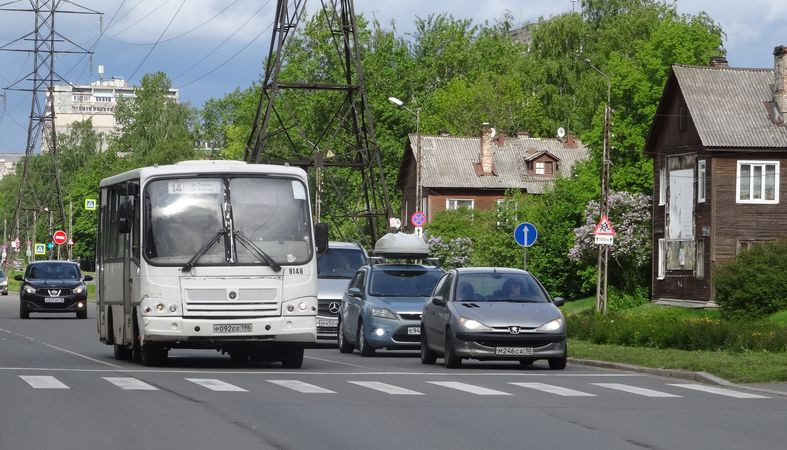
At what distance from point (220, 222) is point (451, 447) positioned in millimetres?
10523

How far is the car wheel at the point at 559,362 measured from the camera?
2333cm

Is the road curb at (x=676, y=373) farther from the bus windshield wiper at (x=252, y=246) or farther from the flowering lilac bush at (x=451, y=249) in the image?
the flowering lilac bush at (x=451, y=249)

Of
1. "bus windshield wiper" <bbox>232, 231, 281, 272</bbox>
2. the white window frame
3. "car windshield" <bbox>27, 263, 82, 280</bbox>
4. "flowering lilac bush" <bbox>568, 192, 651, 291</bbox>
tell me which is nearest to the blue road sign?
"bus windshield wiper" <bbox>232, 231, 281, 272</bbox>

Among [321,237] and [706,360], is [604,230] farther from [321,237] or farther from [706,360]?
[321,237]

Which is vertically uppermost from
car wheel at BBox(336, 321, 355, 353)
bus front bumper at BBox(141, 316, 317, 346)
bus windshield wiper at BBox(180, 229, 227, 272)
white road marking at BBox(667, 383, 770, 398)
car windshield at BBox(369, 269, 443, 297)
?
bus windshield wiper at BBox(180, 229, 227, 272)

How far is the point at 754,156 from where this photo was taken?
62719mm

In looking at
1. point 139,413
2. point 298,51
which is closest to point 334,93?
point 298,51

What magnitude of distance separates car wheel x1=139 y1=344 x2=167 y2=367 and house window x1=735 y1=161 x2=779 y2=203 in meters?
43.0

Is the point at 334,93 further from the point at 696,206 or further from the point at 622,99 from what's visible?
the point at 696,206

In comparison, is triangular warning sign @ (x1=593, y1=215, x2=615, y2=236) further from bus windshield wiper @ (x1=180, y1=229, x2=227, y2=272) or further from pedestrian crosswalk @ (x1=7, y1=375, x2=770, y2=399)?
pedestrian crosswalk @ (x1=7, y1=375, x2=770, y2=399)

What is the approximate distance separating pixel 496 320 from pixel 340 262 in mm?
11745

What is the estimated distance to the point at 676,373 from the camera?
21.8 m

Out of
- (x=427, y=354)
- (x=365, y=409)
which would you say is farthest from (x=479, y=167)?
(x=365, y=409)

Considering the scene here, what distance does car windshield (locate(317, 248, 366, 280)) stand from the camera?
111ft
